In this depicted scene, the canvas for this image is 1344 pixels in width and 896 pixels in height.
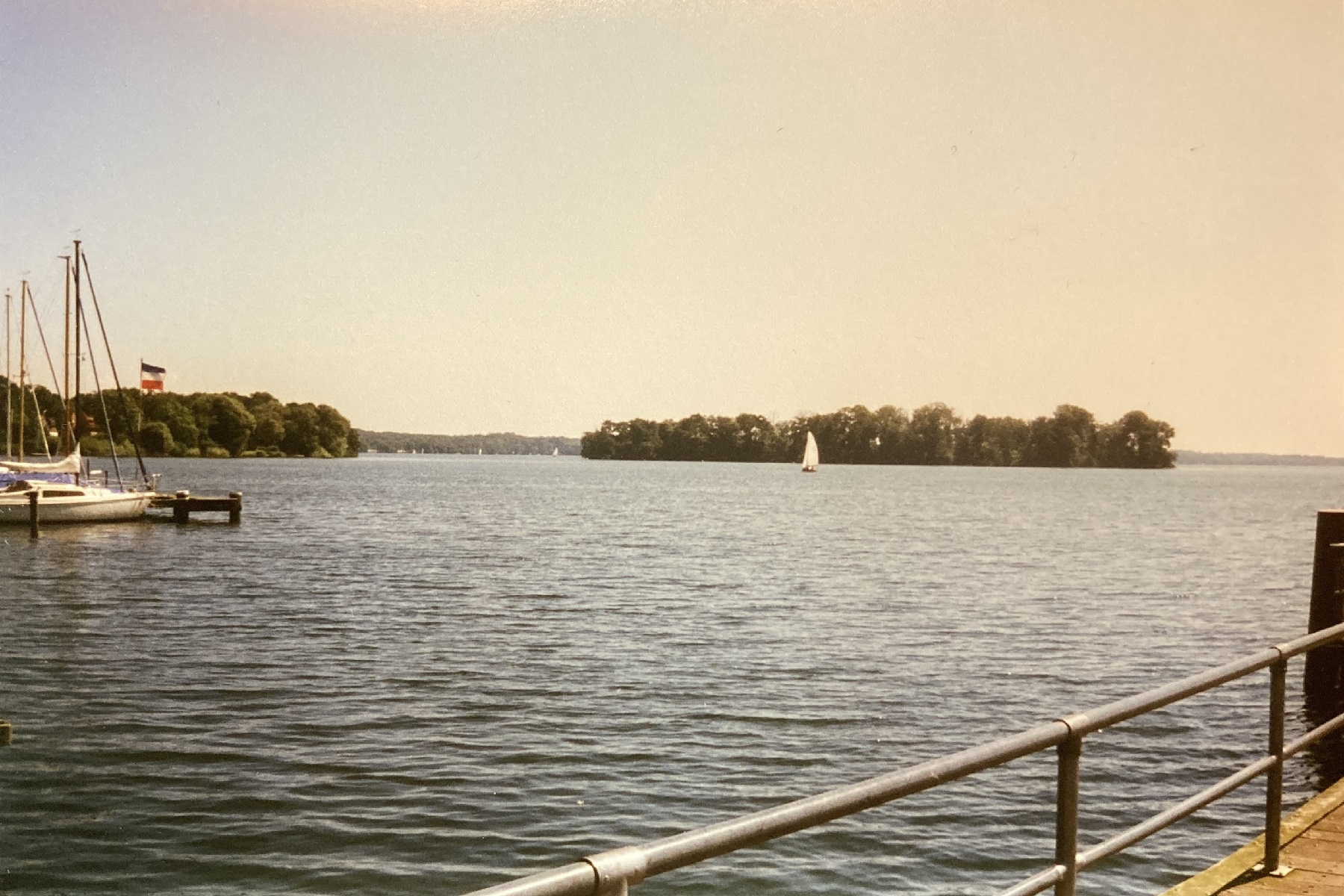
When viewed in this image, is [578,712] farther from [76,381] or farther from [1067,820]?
[76,381]

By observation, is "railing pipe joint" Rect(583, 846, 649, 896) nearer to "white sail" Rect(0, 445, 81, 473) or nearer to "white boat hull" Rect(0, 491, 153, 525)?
"white boat hull" Rect(0, 491, 153, 525)

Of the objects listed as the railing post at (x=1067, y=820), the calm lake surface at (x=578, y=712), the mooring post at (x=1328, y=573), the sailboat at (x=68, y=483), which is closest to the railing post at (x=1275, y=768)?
the railing post at (x=1067, y=820)

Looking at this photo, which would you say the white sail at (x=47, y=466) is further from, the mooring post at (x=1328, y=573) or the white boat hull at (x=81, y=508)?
the mooring post at (x=1328, y=573)

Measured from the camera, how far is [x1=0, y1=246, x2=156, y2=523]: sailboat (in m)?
67.9

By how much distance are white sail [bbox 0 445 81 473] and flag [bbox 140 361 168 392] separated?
815 centimetres

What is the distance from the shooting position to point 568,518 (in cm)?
9838

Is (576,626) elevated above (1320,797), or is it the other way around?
(1320,797)

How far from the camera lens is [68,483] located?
72188 millimetres

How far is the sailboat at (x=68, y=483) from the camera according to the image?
223 ft

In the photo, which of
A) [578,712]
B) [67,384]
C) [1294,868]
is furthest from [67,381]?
[1294,868]

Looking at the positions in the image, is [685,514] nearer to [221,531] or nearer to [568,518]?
[568,518]

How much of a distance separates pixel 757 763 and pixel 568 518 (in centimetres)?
7964

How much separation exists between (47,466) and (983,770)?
76728mm

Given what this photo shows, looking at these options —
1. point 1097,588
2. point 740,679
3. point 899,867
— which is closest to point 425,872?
point 899,867
